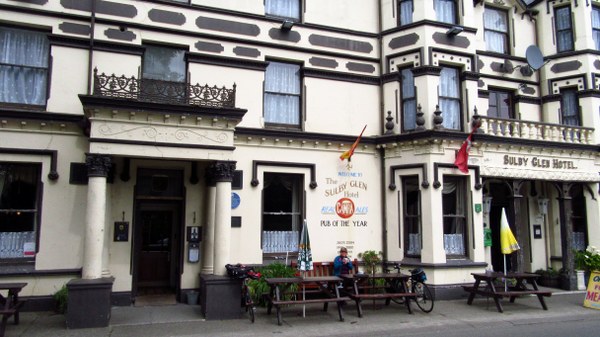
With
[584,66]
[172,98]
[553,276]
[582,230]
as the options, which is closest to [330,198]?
[172,98]

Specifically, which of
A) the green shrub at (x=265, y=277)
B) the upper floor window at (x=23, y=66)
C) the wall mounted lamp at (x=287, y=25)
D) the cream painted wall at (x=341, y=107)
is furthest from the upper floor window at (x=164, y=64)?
the green shrub at (x=265, y=277)

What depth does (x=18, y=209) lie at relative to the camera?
436 inches

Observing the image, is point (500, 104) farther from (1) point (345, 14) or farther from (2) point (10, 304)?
(2) point (10, 304)

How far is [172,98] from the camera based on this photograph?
35.1ft

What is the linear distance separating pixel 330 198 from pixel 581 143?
28.1ft

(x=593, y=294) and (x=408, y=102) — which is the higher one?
(x=408, y=102)

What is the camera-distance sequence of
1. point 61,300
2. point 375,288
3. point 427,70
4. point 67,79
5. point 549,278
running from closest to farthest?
point 61,300, point 67,79, point 375,288, point 427,70, point 549,278

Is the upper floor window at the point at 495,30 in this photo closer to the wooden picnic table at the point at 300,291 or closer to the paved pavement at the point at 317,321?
the paved pavement at the point at 317,321

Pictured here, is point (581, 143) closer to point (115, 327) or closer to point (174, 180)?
point (174, 180)

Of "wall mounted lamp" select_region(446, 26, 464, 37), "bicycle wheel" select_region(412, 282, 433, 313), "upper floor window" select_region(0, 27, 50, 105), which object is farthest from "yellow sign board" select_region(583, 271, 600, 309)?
"upper floor window" select_region(0, 27, 50, 105)

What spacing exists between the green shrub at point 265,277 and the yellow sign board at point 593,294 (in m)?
7.68

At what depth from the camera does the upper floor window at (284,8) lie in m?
14.1

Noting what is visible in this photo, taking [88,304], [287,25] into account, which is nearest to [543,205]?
[287,25]

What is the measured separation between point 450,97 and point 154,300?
10184mm
